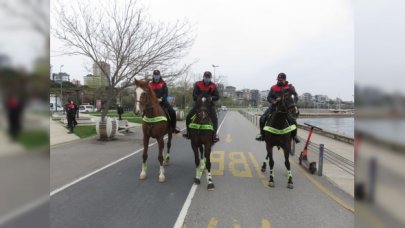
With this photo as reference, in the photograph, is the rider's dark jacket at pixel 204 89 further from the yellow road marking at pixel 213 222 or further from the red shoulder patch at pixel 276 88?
the yellow road marking at pixel 213 222

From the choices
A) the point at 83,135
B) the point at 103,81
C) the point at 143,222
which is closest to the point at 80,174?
the point at 143,222

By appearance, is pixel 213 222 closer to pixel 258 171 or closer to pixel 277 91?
pixel 277 91

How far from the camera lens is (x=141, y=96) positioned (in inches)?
318

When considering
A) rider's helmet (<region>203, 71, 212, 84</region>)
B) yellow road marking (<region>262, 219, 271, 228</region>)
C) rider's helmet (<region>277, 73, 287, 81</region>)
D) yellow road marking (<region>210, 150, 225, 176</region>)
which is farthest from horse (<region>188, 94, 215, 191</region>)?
yellow road marking (<region>262, 219, 271, 228</region>)

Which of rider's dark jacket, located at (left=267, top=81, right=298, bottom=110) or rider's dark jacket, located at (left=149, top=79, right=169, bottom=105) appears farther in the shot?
rider's dark jacket, located at (left=149, top=79, right=169, bottom=105)

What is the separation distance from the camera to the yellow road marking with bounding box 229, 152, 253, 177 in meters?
Answer: 9.38

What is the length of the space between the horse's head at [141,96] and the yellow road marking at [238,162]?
10.9 ft

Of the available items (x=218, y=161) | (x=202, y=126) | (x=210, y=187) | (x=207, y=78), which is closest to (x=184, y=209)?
(x=210, y=187)

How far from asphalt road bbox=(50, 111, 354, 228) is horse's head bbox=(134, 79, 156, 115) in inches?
73.7

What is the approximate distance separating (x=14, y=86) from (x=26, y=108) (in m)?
0.07

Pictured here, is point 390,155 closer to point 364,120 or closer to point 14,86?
point 364,120

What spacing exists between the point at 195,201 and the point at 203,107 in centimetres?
244

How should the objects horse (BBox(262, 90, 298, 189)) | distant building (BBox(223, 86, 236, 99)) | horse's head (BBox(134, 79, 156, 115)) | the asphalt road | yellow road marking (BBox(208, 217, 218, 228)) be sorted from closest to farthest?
yellow road marking (BBox(208, 217, 218, 228)) < the asphalt road < horse (BBox(262, 90, 298, 189)) < horse's head (BBox(134, 79, 156, 115)) < distant building (BBox(223, 86, 236, 99))

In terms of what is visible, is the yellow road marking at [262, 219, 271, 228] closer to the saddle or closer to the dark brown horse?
the dark brown horse
